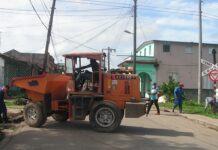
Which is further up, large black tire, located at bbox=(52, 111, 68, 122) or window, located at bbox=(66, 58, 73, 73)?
window, located at bbox=(66, 58, 73, 73)

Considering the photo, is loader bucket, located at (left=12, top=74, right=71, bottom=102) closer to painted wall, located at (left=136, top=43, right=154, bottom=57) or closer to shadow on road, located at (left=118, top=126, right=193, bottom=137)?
shadow on road, located at (left=118, top=126, right=193, bottom=137)

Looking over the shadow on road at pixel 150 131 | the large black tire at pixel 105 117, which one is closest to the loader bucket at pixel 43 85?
the large black tire at pixel 105 117

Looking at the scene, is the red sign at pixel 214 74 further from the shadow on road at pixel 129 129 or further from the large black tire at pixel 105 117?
the large black tire at pixel 105 117

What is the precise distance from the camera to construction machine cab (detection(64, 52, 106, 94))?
57.2ft

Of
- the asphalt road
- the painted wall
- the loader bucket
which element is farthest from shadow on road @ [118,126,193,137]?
the painted wall

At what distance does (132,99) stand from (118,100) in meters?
0.50

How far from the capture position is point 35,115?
1758 centimetres

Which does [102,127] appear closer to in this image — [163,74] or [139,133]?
[139,133]

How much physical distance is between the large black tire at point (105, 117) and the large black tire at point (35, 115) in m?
1.82

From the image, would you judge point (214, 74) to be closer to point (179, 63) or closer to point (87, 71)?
point (87, 71)

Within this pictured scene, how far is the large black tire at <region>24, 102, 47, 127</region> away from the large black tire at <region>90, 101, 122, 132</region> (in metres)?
1.82

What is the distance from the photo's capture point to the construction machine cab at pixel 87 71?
17422 mm

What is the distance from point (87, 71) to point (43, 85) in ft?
5.39

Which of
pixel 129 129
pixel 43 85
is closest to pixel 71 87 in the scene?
pixel 43 85
